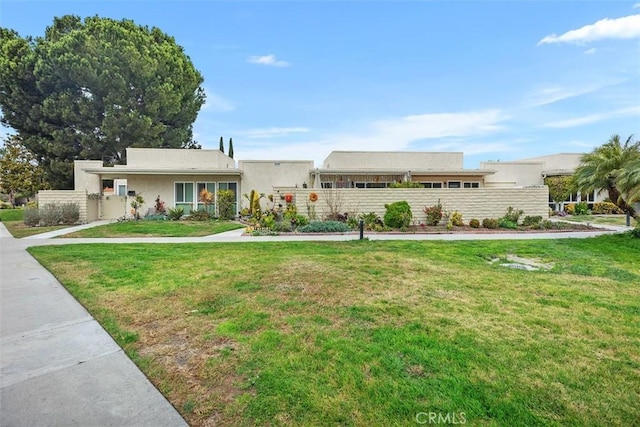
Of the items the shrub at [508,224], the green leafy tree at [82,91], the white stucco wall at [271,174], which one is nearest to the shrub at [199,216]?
the white stucco wall at [271,174]

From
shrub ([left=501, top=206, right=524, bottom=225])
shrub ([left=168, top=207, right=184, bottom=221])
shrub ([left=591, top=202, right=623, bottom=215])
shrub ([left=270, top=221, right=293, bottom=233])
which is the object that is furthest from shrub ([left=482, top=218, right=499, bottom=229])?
shrub ([left=168, top=207, right=184, bottom=221])

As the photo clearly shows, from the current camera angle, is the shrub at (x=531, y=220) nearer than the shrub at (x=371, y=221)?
No

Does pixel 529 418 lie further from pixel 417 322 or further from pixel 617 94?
pixel 617 94

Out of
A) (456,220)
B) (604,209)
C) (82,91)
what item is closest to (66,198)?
(82,91)

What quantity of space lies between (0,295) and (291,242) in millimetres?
6965

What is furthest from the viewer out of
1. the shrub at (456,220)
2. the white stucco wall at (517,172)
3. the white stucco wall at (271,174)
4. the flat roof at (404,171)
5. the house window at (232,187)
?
the white stucco wall at (517,172)

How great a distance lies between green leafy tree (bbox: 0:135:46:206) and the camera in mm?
29047

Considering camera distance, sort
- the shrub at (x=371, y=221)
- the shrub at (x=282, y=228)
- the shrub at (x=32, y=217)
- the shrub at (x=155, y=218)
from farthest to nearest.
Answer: the shrub at (x=155, y=218) < the shrub at (x=32, y=217) < the shrub at (x=371, y=221) < the shrub at (x=282, y=228)

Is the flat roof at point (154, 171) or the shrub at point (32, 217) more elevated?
the flat roof at point (154, 171)

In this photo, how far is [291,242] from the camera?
10.8 meters

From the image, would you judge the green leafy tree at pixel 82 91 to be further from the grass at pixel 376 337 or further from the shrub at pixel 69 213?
the grass at pixel 376 337

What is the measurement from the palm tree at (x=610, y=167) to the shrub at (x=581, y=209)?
12.4m

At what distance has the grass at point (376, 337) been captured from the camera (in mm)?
2434

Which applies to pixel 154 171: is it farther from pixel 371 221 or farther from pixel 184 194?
pixel 371 221
